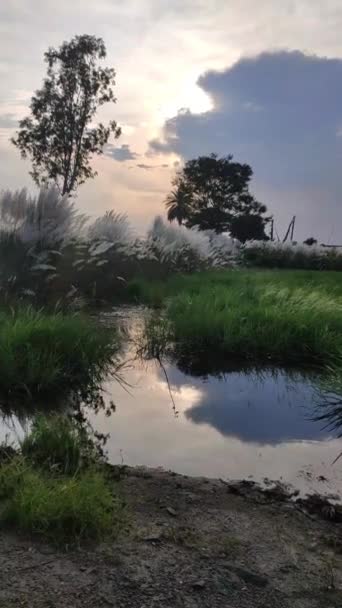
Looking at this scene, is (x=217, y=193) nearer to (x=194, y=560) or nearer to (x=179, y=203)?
(x=179, y=203)

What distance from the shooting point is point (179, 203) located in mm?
40062

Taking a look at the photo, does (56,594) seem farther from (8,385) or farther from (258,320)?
(258,320)

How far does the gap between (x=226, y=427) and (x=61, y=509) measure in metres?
1.59

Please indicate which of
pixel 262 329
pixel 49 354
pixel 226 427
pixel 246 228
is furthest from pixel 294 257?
pixel 246 228

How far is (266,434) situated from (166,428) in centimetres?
Result: 57

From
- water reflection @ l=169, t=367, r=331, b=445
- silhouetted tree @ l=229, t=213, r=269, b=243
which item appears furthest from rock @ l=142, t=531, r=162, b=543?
silhouetted tree @ l=229, t=213, r=269, b=243

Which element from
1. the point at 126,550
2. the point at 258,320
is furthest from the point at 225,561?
the point at 258,320

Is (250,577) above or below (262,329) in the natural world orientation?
below

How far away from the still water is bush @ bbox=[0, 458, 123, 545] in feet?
2.28

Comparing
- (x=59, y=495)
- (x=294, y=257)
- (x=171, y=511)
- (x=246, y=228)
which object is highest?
(x=246, y=228)

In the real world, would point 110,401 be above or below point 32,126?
below

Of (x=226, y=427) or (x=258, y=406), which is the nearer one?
(x=226, y=427)

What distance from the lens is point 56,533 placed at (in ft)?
6.39

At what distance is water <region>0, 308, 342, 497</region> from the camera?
2.85 m
